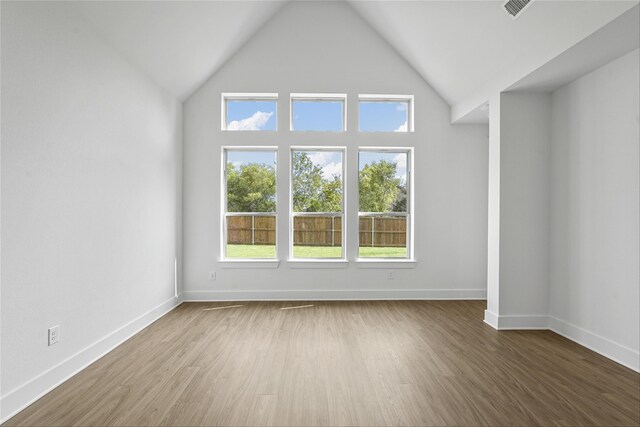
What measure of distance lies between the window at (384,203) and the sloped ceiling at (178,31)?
7.46ft

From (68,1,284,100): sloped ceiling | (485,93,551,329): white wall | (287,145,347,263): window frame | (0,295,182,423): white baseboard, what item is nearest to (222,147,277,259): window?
(287,145,347,263): window frame

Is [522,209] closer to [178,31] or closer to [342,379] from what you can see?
[342,379]

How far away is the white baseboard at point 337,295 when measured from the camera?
4.81 meters

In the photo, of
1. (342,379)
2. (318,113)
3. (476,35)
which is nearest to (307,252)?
(318,113)

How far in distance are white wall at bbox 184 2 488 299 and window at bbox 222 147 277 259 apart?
174mm

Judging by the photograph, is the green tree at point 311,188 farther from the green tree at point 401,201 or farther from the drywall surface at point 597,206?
the drywall surface at point 597,206

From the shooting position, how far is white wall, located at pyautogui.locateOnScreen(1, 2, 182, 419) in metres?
2.11

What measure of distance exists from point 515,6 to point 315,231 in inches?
134

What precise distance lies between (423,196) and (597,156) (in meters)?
2.09

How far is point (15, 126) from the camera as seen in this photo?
6.91 feet

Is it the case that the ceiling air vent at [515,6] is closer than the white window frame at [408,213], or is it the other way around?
the ceiling air vent at [515,6]

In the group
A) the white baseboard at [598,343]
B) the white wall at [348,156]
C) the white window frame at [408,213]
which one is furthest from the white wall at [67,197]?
the white baseboard at [598,343]

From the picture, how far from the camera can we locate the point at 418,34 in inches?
161

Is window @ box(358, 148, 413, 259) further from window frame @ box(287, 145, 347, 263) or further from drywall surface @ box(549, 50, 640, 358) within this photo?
drywall surface @ box(549, 50, 640, 358)
